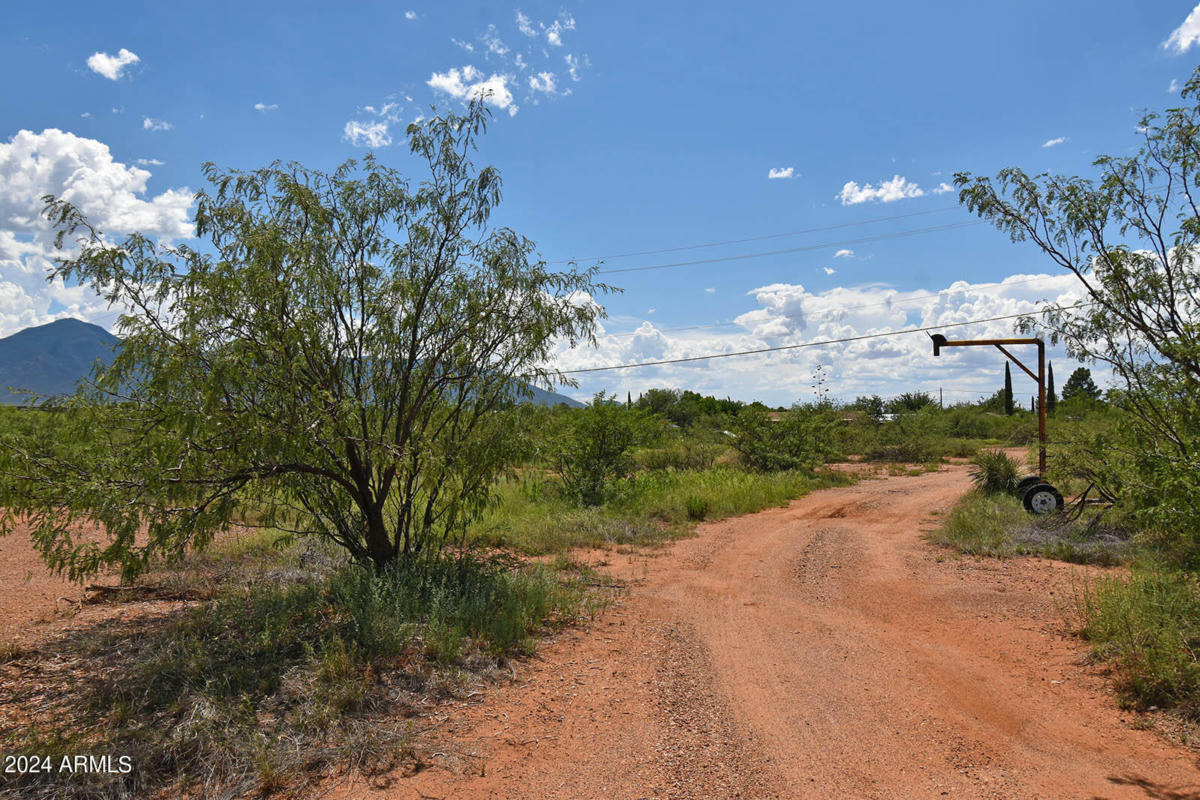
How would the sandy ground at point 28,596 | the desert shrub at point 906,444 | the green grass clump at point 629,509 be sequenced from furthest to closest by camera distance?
the desert shrub at point 906,444 < the green grass clump at point 629,509 < the sandy ground at point 28,596

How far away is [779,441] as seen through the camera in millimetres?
22531

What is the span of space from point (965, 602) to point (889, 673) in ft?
8.88

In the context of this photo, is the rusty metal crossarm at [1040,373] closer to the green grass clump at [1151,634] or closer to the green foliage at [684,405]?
the green grass clump at [1151,634]

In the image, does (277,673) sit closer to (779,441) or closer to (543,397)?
(543,397)

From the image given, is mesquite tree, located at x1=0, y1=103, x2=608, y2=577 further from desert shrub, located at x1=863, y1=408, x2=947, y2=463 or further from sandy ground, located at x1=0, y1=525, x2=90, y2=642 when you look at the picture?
desert shrub, located at x1=863, y1=408, x2=947, y2=463

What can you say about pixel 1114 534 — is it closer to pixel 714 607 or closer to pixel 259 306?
pixel 714 607

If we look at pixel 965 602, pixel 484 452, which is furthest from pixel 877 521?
pixel 484 452

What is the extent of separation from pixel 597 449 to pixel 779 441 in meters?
8.75

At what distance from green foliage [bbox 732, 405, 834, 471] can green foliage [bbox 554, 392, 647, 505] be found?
23.6 ft

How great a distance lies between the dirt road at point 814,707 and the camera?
13.5 feet

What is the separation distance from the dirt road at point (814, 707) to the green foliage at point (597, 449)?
6.71 m

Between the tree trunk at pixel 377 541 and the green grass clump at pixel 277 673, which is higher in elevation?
the tree trunk at pixel 377 541

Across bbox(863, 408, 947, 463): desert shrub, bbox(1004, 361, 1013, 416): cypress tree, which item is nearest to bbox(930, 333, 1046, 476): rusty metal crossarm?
bbox(863, 408, 947, 463): desert shrub

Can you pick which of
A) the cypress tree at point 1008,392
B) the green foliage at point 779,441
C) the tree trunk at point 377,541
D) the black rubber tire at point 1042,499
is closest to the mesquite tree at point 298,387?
the tree trunk at point 377,541
